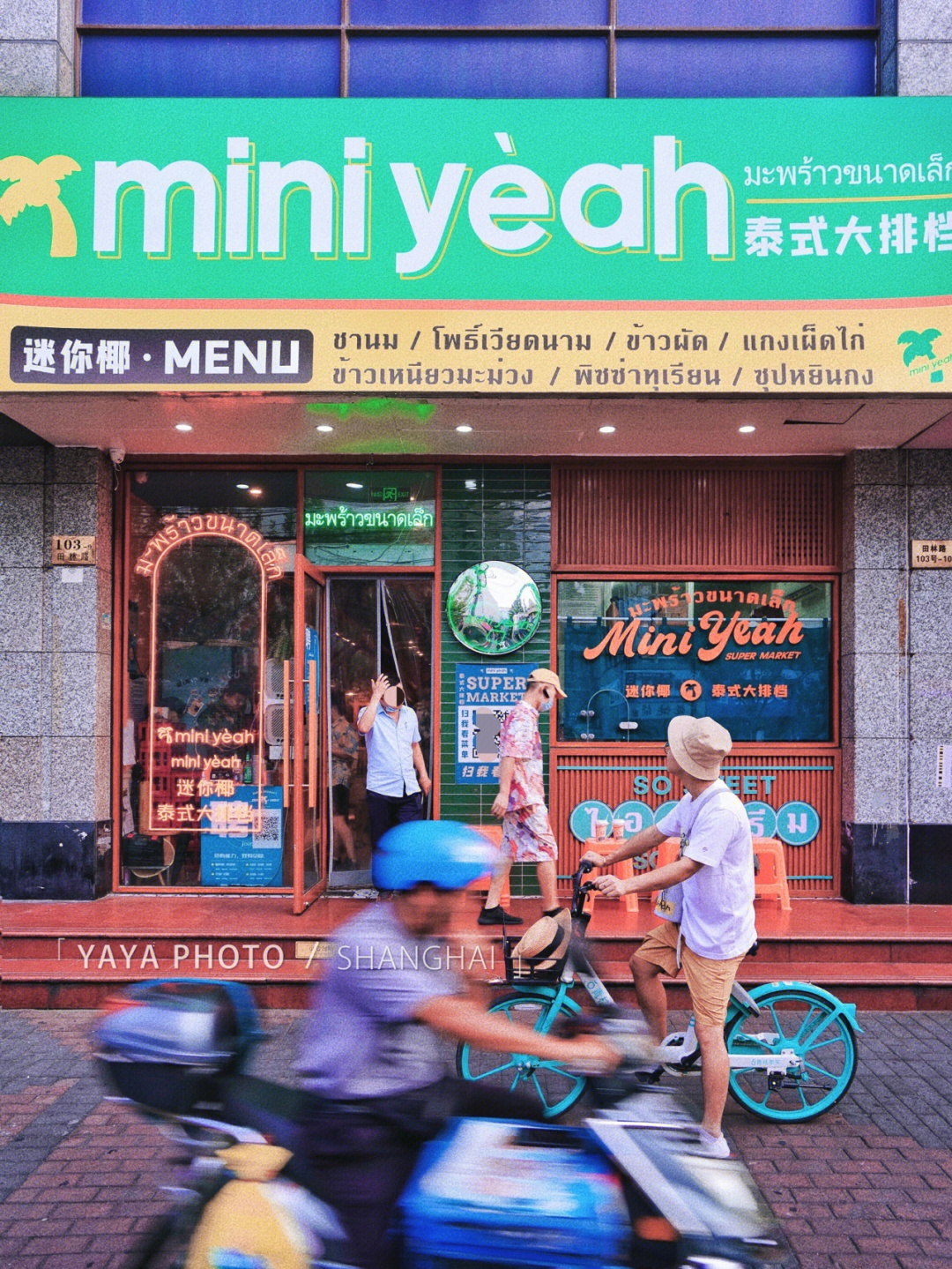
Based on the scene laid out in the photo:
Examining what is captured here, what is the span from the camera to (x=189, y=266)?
6.86m

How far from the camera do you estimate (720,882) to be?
4.21 m

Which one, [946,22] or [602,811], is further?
[602,811]

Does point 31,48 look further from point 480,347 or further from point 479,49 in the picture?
point 480,347

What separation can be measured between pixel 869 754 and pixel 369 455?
15.8 ft

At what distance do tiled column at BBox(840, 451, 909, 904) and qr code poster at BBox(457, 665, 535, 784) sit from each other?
8.97 ft

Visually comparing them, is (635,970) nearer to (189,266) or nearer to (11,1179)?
(11,1179)

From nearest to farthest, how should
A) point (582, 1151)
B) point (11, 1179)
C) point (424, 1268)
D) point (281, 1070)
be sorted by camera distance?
point (424, 1268) → point (582, 1151) → point (11, 1179) → point (281, 1070)

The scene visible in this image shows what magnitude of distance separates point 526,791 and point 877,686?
3130 mm

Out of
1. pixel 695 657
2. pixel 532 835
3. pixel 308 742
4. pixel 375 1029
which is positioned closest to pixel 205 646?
pixel 308 742

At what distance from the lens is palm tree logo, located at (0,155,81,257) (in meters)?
6.86

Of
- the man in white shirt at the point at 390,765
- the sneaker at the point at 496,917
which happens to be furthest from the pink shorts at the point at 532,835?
the man in white shirt at the point at 390,765

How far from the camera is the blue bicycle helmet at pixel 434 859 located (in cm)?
253

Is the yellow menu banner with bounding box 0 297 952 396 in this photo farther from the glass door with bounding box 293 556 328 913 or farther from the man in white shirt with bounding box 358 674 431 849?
the man in white shirt with bounding box 358 674 431 849

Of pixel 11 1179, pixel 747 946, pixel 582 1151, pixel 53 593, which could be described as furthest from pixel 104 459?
pixel 582 1151
